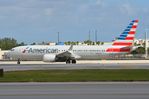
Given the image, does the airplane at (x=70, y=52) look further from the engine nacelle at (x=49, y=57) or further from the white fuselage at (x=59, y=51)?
the engine nacelle at (x=49, y=57)

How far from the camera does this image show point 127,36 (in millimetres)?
70688

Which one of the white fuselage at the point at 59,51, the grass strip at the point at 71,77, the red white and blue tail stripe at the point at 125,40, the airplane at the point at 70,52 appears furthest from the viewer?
the red white and blue tail stripe at the point at 125,40

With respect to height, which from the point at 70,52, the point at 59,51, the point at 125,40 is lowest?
the point at 70,52

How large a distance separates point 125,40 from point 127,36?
3.84 feet

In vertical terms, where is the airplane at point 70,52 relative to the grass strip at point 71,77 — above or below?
above

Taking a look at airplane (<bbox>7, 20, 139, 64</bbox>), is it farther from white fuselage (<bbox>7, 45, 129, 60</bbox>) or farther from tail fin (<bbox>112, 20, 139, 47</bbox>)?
tail fin (<bbox>112, 20, 139, 47</bbox>)

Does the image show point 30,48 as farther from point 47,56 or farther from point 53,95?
point 53,95

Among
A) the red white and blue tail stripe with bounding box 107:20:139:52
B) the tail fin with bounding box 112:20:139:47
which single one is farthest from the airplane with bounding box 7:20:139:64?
the tail fin with bounding box 112:20:139:47

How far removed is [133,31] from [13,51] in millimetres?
19545

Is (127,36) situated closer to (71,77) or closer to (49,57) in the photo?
(49,57)

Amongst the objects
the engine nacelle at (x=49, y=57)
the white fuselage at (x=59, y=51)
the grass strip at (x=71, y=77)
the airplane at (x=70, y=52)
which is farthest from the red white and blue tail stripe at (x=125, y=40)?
the grass strip at (x=71, y=77)

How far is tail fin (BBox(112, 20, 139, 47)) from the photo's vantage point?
226ft

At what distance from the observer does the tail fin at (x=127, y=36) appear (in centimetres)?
6881

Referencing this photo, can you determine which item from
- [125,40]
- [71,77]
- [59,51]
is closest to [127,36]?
[125,40]
